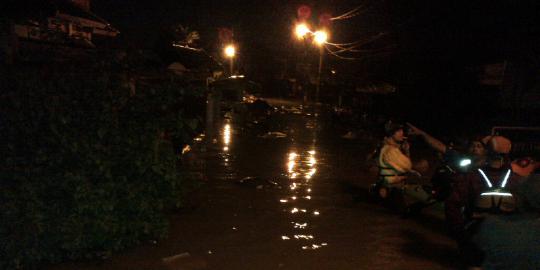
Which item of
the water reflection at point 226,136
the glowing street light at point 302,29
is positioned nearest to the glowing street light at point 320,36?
the glowing street light at point 302,29

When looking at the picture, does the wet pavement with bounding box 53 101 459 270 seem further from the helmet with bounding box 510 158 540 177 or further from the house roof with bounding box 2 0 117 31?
the house roof with bounding box 2 0 117 31

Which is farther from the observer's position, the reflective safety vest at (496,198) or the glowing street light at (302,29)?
the glowing street light at (302,29)

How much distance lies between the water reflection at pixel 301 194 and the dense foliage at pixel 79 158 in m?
2.06

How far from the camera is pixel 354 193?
10.3 metres

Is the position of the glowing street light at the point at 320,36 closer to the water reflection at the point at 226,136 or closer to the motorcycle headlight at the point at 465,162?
the water reflection at the point at 226,136

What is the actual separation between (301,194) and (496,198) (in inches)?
172

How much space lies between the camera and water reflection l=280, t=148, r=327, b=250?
7.36 metres

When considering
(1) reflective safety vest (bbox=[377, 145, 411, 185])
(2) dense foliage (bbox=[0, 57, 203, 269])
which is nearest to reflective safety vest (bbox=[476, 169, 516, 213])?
(1) reflective safety vest (bbox=[377, 145, 411, 185])

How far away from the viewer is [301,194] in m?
9.97

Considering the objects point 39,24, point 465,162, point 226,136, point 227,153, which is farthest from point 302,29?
point 465,162

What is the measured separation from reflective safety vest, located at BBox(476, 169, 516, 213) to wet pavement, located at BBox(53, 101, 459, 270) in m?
0.83

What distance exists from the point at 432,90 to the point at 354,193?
10052 mm

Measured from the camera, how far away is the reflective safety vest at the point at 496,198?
19.7ft

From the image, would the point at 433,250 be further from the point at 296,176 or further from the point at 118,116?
the point at 296,176
